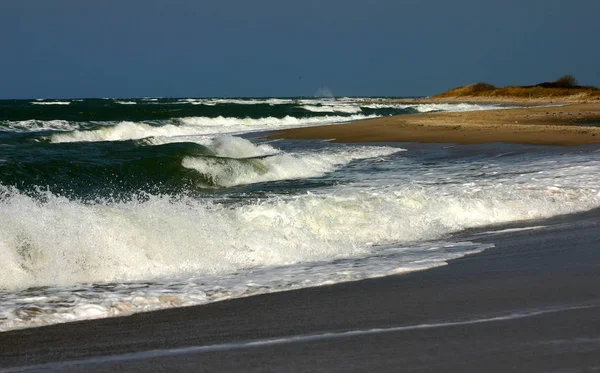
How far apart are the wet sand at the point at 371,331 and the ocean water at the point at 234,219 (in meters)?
0.44

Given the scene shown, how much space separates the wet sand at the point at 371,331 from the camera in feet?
12.5

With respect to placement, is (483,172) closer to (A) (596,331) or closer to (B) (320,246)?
(B) (320,246)

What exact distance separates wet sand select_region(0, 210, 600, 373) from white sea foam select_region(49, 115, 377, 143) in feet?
76.5

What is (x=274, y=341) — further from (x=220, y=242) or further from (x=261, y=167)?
(x=261, y=167)

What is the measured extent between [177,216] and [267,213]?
1412 mm

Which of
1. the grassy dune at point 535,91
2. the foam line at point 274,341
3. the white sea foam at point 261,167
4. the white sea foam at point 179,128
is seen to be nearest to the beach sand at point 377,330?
the foam line at point 274,341

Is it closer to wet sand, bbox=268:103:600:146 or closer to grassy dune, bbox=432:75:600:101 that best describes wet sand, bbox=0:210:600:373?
wet sand, bbox=268:103:600:146

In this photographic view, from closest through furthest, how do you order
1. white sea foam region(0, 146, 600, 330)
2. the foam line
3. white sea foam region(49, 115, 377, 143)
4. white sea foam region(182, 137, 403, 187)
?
the foam line → white sea foam region(0, 146, 600, 330) → white sea foam region(182, 137, 403, 187) → white sea foam region(49, 115, 377, 143)

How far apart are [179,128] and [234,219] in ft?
101

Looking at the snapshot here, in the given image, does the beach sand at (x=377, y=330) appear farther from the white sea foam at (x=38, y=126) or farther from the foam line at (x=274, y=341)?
the white sea foam at (x=38, y=126)

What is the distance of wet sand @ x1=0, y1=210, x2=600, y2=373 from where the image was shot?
3.82 m

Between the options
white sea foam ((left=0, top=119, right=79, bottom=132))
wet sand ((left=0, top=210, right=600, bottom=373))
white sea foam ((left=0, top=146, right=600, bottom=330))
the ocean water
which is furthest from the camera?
white sea foam ((left=0, top=119, right=79, bottom=132))

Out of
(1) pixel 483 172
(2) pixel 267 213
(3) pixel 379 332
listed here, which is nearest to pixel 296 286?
(3) pixel 379 332

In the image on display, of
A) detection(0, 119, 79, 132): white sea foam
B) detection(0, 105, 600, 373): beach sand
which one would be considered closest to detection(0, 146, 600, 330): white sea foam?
detection(0, 105, 600, 373): beach sand
